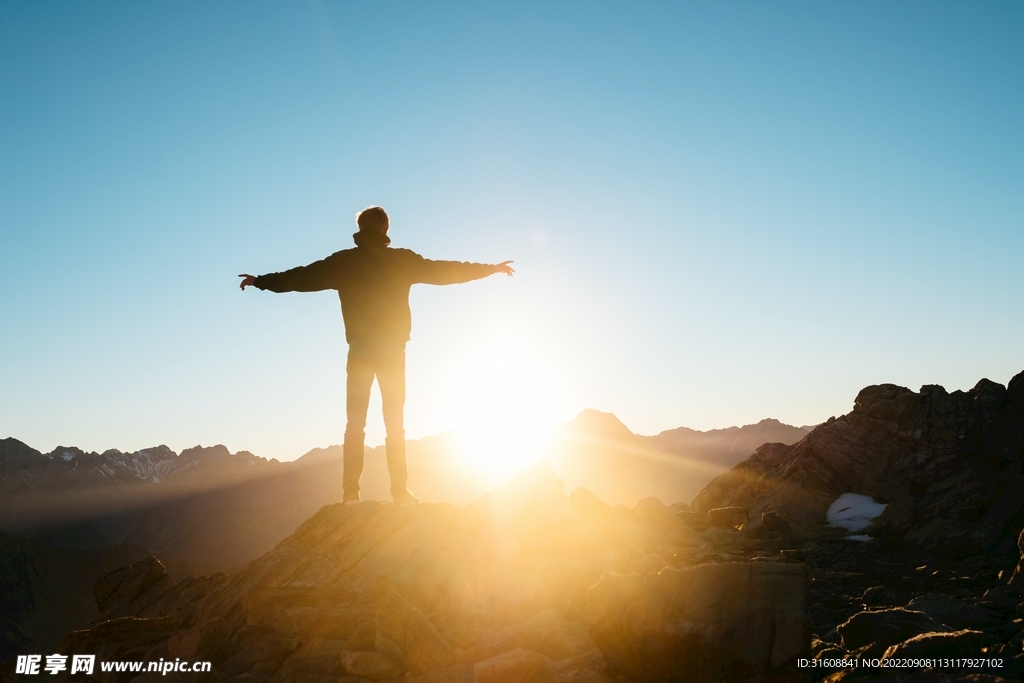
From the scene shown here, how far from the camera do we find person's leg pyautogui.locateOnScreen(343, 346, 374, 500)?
10.9 metres

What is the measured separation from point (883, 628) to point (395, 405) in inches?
320

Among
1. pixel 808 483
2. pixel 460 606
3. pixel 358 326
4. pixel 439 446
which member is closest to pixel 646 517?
pixel 808 483

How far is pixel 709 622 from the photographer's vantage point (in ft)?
19.2

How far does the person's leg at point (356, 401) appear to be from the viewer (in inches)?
428

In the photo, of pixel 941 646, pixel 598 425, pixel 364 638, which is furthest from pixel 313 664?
pixel 598 425

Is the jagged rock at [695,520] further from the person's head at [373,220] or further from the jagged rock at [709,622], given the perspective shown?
the person's head at [373,220]

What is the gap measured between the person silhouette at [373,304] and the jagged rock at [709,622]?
578cm

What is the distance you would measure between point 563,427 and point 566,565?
131246 mm

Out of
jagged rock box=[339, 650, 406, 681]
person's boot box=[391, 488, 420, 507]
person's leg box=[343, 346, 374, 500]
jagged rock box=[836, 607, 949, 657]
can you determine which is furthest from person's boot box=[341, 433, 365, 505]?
jagged rock box=[836, 607, 949, 657]

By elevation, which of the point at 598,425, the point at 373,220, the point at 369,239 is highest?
the point at 373,220

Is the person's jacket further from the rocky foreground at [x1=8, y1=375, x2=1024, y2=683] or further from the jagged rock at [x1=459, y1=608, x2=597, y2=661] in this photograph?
the jagged rock at [x1=459, y1=608, x2=597, y2=661]

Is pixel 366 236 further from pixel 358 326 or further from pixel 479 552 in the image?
pixel 479 552

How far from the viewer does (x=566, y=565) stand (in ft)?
28.6

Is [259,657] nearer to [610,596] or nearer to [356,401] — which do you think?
[356,401]
